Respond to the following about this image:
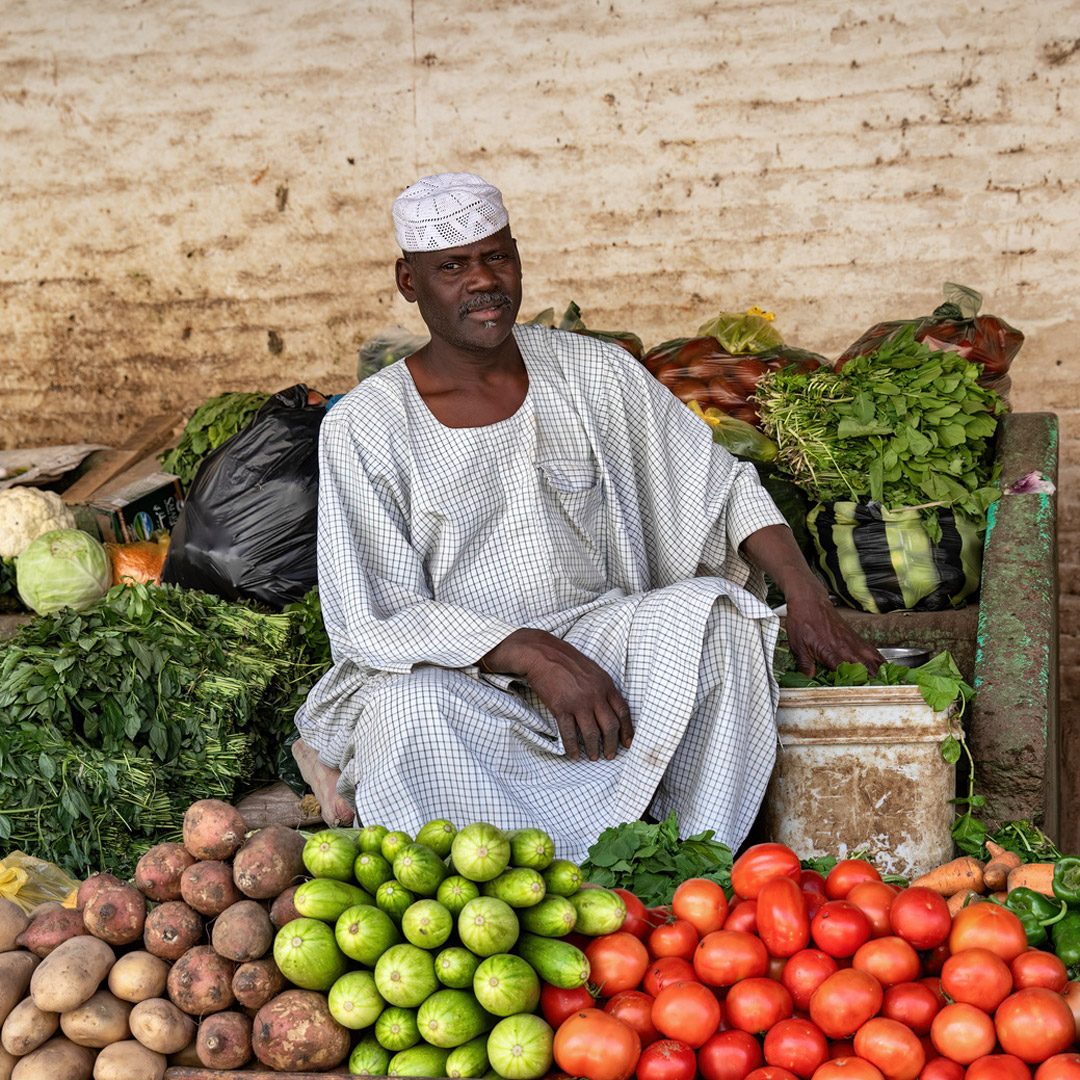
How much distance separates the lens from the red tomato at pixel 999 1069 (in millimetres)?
2027

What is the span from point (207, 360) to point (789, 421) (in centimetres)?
292

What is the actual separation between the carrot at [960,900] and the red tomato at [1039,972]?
0.22 meters

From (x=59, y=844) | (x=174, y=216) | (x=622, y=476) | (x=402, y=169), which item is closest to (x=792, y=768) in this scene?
(x=622, y=476)

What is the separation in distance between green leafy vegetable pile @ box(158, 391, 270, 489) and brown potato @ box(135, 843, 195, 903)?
3.08 m

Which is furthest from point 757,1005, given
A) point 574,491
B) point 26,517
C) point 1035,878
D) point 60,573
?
point 26,517

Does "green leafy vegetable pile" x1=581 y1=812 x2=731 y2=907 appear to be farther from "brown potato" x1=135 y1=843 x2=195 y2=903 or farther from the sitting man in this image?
"brown potato" x1=135 y1=843 x2=195 y2=903

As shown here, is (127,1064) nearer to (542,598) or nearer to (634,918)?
(634,918)

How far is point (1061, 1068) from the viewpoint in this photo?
6.57 feet

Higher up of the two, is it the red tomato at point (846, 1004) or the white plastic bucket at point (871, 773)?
the red tomato at point (846, 1004)

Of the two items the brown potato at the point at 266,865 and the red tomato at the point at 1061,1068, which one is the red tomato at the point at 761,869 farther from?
the brown potato at the point at 266,865

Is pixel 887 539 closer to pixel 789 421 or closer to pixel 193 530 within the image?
pixel 789 421

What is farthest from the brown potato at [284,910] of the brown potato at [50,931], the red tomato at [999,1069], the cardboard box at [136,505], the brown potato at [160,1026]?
the cardboard box at [136,505]

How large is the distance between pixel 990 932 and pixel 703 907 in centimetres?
47

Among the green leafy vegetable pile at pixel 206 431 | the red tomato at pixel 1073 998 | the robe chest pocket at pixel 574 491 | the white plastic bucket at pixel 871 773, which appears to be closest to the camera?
the red tomato at pixel 1073 998
